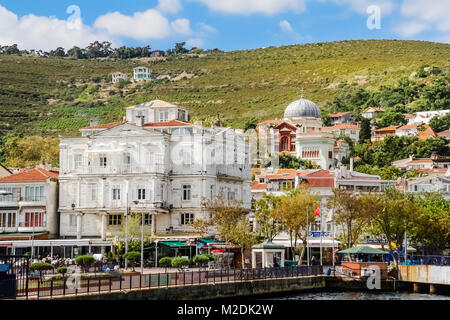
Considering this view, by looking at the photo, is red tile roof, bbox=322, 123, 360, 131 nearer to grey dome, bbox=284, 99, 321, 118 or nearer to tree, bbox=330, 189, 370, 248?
grey dome, bbox=284, 99, 321, 118

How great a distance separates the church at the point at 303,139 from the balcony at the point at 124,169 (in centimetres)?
7694

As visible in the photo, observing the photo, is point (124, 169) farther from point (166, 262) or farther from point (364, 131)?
point (364, 131)

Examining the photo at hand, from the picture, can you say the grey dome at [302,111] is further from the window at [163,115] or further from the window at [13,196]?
the window at [13,196]

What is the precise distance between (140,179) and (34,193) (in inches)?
412

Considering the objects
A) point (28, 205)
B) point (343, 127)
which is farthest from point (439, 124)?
point (28, 205)

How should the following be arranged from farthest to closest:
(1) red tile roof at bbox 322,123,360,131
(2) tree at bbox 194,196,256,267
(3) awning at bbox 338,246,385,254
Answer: (1) red tile roof at bbox 322,123,360,131, (2) tree at bbox 194,196,256,267, (3) awning at bbox 338,246,385,254

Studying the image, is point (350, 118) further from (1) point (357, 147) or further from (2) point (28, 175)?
(2) point (28, 175)

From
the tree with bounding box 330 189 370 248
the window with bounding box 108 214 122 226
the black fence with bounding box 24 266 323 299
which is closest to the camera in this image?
Answer: the black fence with bounding box 24 266 323 299

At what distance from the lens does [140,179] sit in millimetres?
78250

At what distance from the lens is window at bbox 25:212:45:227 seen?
8069 cm

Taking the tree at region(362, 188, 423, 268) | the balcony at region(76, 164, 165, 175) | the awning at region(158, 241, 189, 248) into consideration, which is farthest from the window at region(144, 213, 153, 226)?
the tree at region(362, 188, 423, 268)

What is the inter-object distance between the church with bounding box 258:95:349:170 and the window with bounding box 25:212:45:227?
78157 mm

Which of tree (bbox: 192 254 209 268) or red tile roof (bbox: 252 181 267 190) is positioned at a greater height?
red tile roof (bbox: 252 181 267 190)

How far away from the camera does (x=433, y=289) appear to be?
63.9 m
